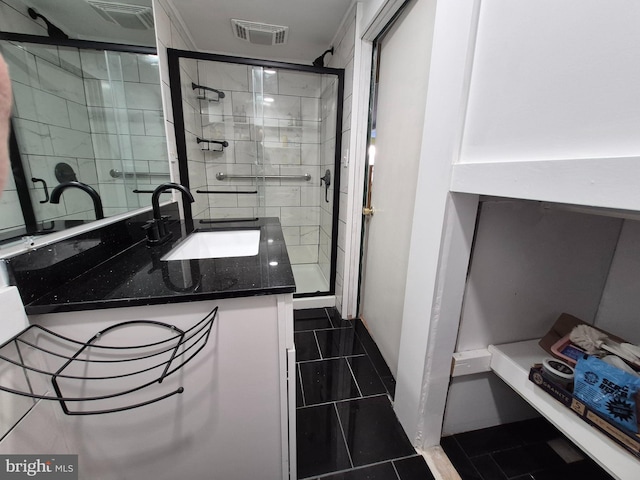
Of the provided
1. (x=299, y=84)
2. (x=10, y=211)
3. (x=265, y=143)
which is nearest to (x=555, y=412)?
(x=10, y=211)

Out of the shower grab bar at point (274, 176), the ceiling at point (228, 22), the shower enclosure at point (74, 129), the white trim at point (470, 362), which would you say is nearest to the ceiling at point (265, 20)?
the ceiling at point (228, 22)

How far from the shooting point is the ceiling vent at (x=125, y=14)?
96cm

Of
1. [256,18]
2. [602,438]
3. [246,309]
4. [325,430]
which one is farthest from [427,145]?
[256,18]

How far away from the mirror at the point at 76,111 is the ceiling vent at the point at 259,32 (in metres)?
0.70

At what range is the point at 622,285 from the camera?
951mm

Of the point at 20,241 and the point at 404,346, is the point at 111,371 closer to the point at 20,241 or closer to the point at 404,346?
the point at 20,241

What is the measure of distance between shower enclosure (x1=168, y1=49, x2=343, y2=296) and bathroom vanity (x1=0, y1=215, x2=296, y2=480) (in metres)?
1.36

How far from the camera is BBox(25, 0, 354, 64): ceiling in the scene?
834 mm

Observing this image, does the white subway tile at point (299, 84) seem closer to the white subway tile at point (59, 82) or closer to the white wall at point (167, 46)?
the white wall at point (167, 46)

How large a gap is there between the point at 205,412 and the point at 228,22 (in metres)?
2.32

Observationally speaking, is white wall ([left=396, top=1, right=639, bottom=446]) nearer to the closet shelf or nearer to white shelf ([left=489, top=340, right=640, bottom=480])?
white shelf ([left=489, top=340, right=640, bottom=480])

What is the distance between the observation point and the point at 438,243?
822 mm

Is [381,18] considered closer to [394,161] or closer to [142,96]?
[394,161]

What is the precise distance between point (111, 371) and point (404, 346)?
1.00 metres
